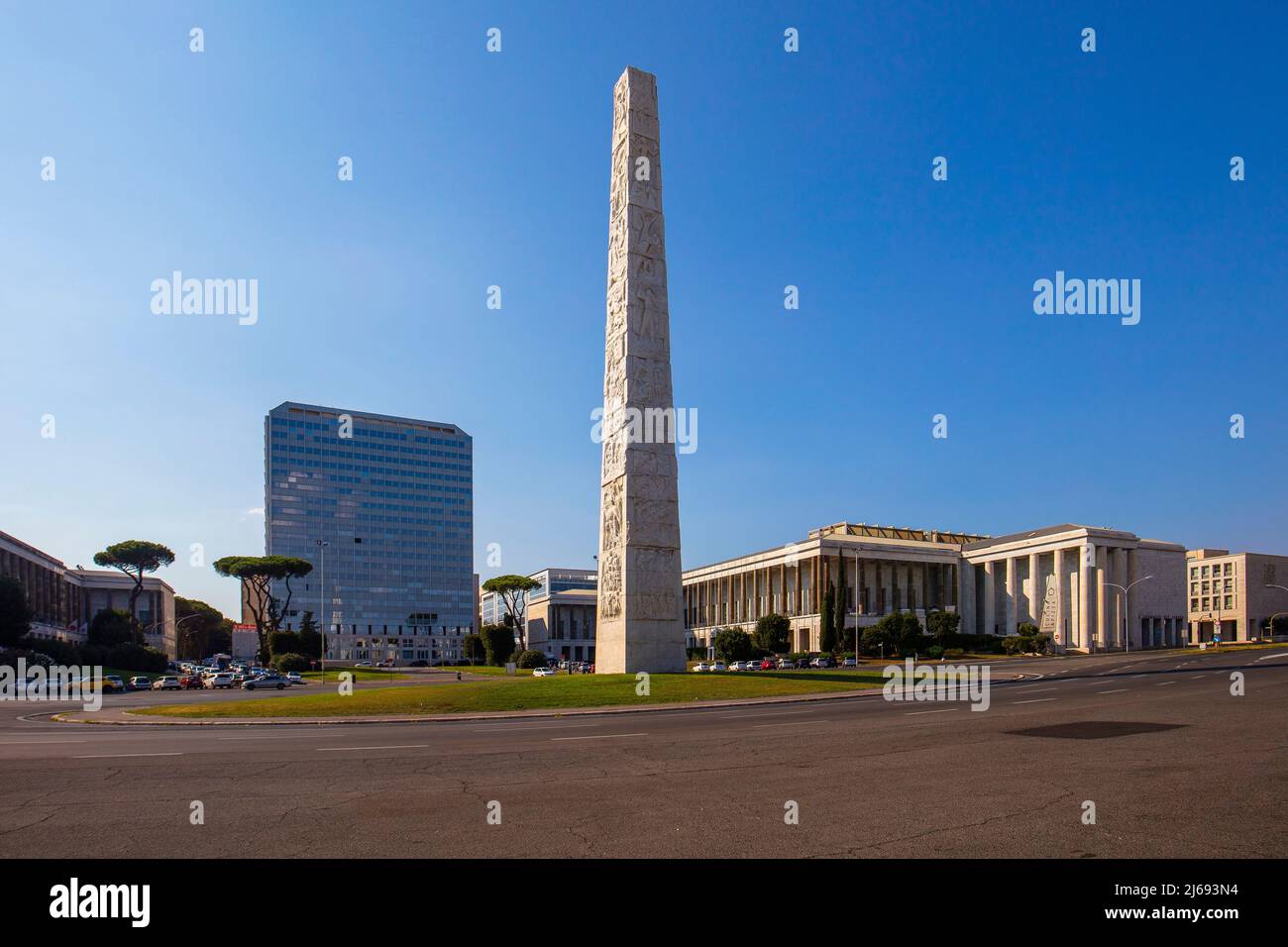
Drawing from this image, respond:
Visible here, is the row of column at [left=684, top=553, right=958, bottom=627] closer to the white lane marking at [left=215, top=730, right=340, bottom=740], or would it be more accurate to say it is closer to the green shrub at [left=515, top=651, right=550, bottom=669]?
the green shrub at [left=515, top=651, right=550, bottom=669]

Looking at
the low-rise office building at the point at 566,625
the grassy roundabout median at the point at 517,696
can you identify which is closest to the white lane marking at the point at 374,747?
the grassy roundabout median at the point at 517,696

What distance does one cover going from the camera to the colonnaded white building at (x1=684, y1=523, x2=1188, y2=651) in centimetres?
10838

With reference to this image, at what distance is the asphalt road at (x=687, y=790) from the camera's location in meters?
8.30

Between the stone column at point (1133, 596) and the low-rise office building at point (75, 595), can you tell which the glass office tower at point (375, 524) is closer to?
the low-rise office building at point (75, 595)

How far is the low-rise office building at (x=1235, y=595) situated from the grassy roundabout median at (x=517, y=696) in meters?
127

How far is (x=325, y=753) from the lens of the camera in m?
16.5

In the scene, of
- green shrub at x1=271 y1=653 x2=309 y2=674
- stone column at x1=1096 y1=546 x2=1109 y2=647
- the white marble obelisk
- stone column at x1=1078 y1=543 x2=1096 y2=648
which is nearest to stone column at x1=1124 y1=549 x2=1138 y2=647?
stone column at x1=1096 y1=546 x2=1109 y2=647

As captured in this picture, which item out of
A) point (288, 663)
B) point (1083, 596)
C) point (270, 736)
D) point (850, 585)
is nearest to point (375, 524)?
point (288, 663)

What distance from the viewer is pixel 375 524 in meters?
181

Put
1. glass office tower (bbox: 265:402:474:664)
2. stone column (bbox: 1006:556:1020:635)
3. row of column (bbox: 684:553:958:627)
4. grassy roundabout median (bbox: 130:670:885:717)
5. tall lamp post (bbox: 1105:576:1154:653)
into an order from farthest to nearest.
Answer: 1. glass office tower (bbox: 265:402:474:664)
2. row of column (bbox: 684:553:958:627)
3. stone column (bbox: 1006:556:1020:635)
4. tall lamp post (bbox: 1105:576:1154:653)
5. grassy roundabout median (bbox: 130:670:885:717)

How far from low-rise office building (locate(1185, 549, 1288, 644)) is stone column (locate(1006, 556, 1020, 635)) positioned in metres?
37.0

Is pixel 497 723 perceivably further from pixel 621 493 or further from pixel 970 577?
pixel 970 577

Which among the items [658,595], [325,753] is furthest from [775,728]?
[658,595]

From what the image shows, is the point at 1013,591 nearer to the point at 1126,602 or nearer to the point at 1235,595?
the point at 1126,602
